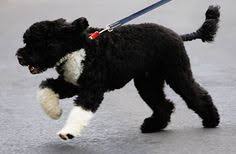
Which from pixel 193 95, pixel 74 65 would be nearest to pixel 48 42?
pixel 74 65

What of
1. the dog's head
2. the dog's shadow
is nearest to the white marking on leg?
the dog's shadow

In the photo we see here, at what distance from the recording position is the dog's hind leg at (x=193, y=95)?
8.05 metres

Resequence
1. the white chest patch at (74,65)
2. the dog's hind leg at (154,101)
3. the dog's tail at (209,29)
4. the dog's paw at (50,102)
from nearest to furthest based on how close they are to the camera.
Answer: the white chest patch at (74,65), the dog's paw at (50,102), the dog's hind leg at (154,101), the dog's tail at (209,29)

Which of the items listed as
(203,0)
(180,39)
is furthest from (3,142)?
(203,0)

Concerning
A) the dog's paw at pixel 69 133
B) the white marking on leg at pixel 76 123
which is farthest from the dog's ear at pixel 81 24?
the dog's paw at pixel 69 133

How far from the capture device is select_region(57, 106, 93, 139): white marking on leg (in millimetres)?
7070

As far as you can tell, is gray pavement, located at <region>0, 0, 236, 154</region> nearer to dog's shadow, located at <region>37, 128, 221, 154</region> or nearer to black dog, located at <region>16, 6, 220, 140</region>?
dog's shadow, located at <region>37, 128, 221, 154</region>

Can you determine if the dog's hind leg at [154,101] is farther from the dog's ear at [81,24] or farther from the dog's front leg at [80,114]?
the dog's ear at [81,24]

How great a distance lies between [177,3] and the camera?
20391mm

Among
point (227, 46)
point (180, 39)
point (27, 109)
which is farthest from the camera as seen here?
point (227, 46)

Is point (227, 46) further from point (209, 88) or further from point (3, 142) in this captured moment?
point (3, 142)

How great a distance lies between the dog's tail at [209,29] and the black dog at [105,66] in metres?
0.40

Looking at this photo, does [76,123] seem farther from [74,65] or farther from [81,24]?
[81,24]

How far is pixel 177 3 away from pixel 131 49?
42.1 ft
